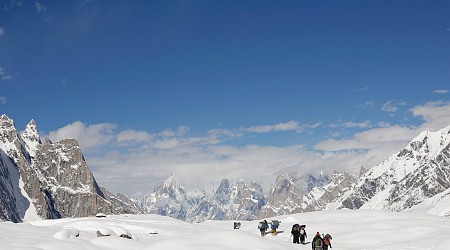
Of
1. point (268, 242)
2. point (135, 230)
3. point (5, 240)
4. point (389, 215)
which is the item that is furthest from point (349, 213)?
point (5, 240)

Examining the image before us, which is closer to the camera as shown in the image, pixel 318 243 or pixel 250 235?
pixel 250 235

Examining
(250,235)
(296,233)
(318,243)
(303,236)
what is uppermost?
(250,235)

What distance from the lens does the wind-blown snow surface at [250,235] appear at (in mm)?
29516

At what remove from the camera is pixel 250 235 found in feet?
103

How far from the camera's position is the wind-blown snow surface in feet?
96.8

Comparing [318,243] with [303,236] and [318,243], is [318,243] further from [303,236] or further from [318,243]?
[303,236]

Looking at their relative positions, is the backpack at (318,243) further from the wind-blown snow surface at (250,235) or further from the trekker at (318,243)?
the wind-blown snow surface at (250,235)

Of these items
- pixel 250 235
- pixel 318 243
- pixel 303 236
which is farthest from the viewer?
pixel 303 236

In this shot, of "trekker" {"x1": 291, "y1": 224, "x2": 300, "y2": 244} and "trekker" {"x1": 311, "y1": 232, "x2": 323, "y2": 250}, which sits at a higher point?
"trekker" {"x1": 291, "y1": 224, "x2": 300, "y2": 244}

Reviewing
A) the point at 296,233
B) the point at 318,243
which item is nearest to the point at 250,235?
the point at 318,243

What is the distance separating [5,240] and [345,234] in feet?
79.5

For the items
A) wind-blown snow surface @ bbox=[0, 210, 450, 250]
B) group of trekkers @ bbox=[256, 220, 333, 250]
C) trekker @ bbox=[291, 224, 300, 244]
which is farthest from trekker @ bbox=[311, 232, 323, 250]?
trekker @ bbox=[291, 224, 300, 244]

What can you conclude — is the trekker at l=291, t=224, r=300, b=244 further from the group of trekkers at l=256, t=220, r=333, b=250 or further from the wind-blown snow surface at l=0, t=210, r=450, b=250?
the wind-blown snow surface at l=0, t=210, r=450, b=250

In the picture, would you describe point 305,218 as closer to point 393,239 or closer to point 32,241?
point 393,239
